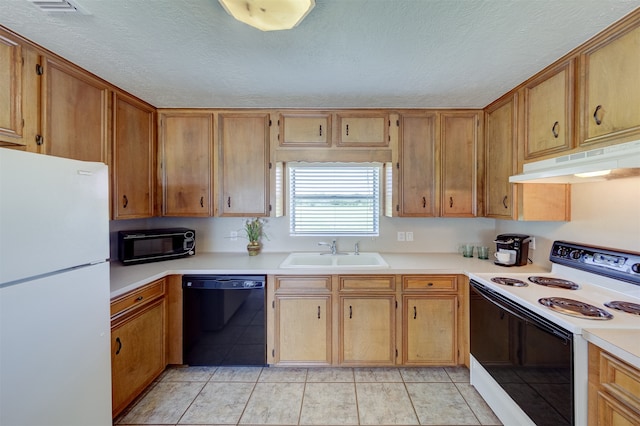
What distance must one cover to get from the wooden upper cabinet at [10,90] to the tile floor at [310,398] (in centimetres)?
189

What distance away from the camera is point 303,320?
7.36 feet

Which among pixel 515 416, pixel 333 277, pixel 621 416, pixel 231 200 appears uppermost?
pixel 231 200

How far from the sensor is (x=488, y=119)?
2459 millimetres

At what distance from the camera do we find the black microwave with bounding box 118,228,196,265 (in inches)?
88.4

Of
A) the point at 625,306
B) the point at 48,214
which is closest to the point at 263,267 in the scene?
the point at 48,214

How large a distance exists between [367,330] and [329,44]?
83.3 inches

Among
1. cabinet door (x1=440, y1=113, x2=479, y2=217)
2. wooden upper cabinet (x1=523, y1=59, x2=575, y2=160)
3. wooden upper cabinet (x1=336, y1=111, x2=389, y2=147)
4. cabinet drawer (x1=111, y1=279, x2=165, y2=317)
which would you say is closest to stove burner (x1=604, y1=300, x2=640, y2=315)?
wooden upper cabinet (x1=523, y1=59, x2=575, y2=160)

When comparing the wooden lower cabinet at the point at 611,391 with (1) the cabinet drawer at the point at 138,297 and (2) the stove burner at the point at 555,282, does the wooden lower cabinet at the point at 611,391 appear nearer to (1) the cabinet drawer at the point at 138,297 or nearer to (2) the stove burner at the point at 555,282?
(2) the stove burner at the point at 555,282

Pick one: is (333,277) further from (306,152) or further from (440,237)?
(440,237)

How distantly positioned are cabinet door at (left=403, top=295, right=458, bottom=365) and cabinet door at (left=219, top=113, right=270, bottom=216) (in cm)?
162

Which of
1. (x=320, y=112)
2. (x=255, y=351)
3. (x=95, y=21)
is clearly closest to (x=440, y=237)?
(x=320, y=112)

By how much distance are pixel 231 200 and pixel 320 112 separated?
1207 mm

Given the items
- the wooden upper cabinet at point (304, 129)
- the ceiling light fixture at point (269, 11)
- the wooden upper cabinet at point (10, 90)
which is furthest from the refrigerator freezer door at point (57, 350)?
the wooden upper cabinet at point (304, 129)

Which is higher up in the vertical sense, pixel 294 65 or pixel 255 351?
pixel 294 65
